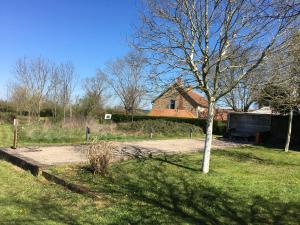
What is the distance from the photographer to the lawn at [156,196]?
6324 mm

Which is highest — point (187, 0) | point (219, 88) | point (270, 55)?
point (187, 0)

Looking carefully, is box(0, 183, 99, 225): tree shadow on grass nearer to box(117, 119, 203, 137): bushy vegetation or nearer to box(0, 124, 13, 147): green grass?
box(0, 124, 13, 147): green grass

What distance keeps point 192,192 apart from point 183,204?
1.03m

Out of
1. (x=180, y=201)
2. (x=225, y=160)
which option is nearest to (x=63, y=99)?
(x=225, y=160)

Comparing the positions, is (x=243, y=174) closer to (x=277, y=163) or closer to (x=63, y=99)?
(x=277, y=163)

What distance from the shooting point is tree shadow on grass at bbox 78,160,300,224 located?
6.35 m

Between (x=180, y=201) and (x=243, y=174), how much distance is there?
12.6ft

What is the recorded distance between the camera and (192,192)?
8.24m

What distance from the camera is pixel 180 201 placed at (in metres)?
7.48

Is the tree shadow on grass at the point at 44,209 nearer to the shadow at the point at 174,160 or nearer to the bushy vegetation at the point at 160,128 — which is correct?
the shadow at the point at 174,160

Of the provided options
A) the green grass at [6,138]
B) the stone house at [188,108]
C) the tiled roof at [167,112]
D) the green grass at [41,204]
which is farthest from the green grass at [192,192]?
the tiled roof at [167,112]

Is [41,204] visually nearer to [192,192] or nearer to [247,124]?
[192,192]

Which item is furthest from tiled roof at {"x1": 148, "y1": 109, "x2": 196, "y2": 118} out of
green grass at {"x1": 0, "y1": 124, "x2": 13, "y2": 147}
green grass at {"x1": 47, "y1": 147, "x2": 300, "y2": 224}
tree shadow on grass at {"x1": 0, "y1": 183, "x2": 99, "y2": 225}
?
tree shadow on grass at {"x1": 0, "y1": 183, "x2": 99, "y2": 225}

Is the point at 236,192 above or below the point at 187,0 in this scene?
below
